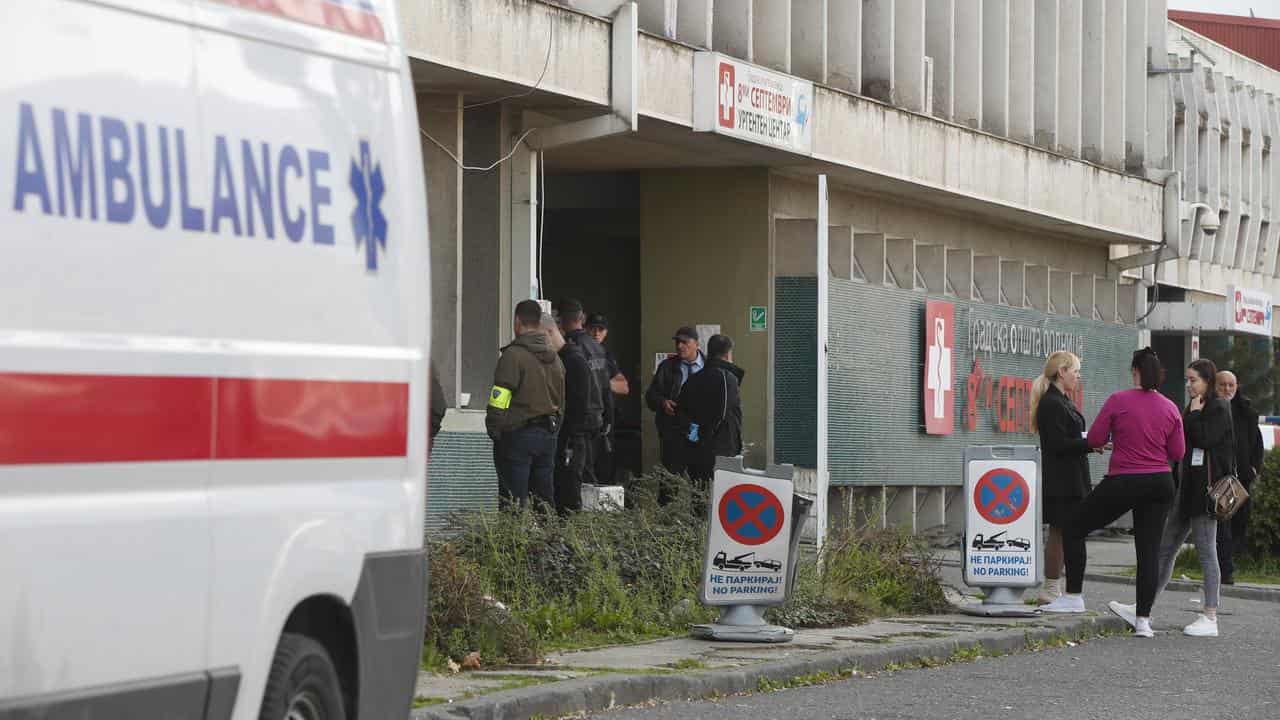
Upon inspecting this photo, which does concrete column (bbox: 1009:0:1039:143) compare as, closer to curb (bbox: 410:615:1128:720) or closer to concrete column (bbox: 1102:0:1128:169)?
concrete column (bbox: 1102:0:1128:169)

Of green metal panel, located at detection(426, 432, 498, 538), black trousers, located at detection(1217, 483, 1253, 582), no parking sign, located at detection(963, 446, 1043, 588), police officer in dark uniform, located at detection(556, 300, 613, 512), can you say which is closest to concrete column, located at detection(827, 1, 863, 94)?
black trousers, located at detection(1217, 483, 1253, 582)

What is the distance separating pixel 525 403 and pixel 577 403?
3.63 ft

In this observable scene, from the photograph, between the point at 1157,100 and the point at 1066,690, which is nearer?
the point at 1066,690

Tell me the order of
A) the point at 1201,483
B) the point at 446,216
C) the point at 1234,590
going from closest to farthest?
the point at 1201,483
the point at 446,216
the point at 1234,590

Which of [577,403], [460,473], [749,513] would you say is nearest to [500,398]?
[577,403]

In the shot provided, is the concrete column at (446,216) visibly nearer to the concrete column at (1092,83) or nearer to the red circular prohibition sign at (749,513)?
the red circular prohibition sign at (749,513)

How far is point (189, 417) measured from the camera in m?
5.49

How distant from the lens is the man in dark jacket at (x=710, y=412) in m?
17.6

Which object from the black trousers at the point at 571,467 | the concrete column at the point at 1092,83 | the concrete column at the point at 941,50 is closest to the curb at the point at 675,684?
the black trousers at the point at 571,467

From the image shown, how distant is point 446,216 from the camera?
58.6 ft

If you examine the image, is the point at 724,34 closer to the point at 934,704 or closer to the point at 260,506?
the point at 934,704

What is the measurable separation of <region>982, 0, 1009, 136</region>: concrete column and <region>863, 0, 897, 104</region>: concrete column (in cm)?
319

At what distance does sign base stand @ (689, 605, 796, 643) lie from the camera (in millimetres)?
12305

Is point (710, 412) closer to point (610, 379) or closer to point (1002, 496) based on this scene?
point (610, 379)
